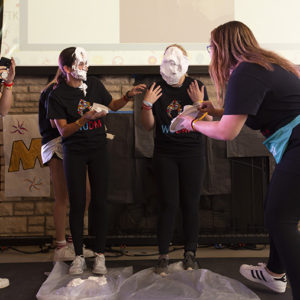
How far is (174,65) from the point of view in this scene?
2.21 m

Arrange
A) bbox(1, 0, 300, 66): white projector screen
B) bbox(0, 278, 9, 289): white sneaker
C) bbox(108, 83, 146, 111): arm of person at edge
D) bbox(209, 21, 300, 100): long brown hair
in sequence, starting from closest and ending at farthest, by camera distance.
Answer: bbox(209, 21, 300, 100): long brown hair < bbox(0, 278, 9, 289): white sneaker < bbox(108, 83, 146, 111): arm of person at edge < bbox(1, 0, 300, 66): white projector screen

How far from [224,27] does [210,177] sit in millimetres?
1553

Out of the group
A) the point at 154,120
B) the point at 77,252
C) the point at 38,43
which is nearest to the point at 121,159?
the point at 154,120

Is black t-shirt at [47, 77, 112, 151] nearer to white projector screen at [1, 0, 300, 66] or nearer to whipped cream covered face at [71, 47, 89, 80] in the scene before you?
whipped cream covered face at [71, 47, 89, 80]

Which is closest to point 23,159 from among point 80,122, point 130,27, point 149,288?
point 80,122

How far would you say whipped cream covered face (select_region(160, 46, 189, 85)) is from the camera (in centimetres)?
221

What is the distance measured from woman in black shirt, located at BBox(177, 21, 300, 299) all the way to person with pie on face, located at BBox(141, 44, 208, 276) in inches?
25.9

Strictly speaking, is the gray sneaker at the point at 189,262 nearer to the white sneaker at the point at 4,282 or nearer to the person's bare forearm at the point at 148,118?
the person's bare forearm at the point at 148,118

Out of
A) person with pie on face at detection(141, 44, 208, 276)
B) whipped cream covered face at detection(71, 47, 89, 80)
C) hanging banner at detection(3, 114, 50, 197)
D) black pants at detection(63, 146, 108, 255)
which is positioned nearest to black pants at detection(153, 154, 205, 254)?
person with pie on face at detection(141, 44, 208, 276)

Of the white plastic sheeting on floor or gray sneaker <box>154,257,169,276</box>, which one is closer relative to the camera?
the white plastic sheeting on floor

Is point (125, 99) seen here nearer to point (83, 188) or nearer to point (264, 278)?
point (83, 188)

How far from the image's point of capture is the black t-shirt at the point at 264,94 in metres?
1.37

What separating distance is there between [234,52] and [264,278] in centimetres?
117

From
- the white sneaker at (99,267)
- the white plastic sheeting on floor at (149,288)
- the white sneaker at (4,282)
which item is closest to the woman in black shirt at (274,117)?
the white plastic sheeting on floor at (149,288)
